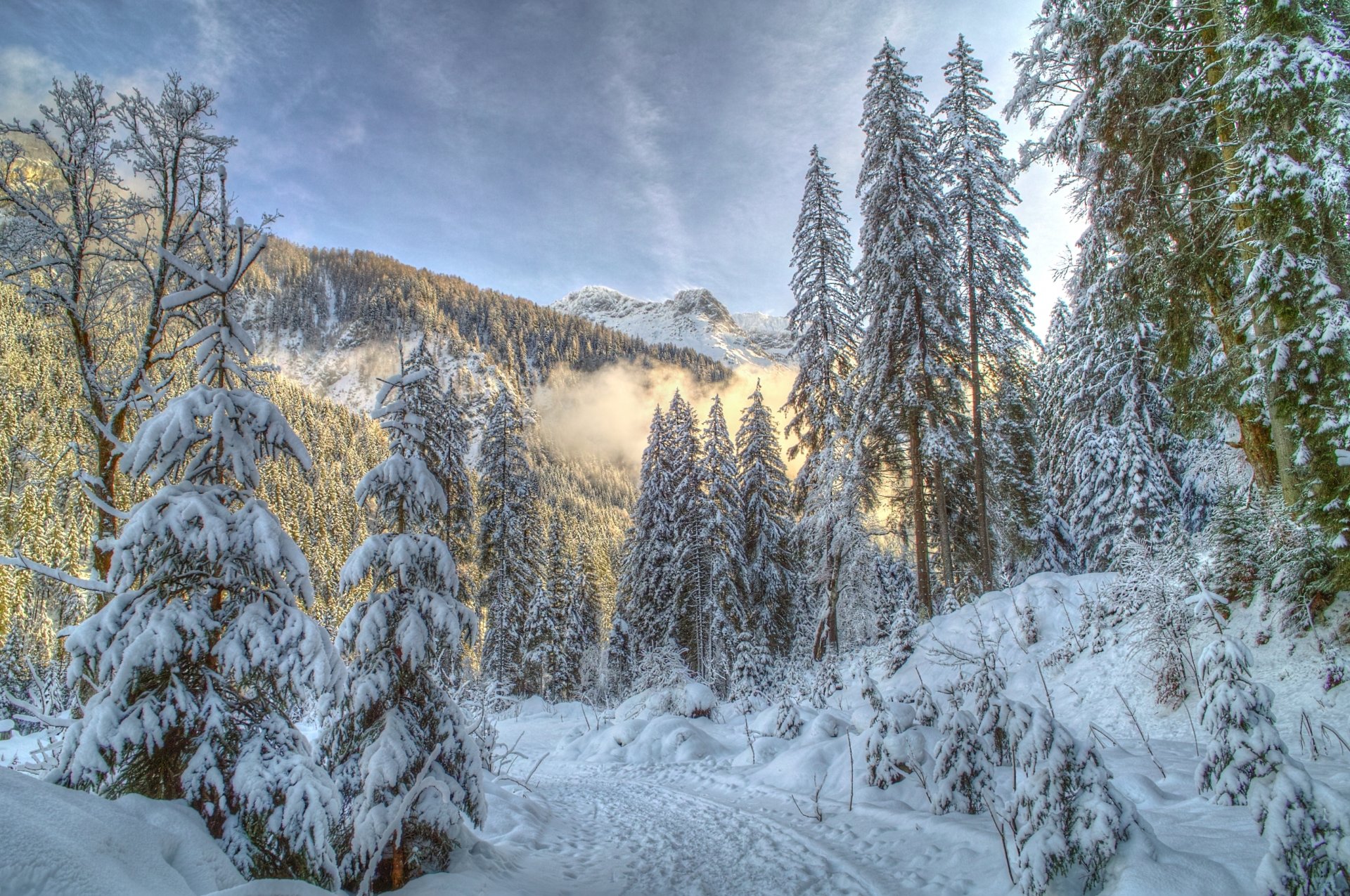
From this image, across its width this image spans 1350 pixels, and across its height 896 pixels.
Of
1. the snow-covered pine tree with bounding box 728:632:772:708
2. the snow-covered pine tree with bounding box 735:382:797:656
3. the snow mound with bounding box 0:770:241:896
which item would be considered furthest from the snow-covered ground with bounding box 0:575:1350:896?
the snow-covered pine tree with bounding box 735:382:797:656

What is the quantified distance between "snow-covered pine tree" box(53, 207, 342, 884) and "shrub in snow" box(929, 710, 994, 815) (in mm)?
5067

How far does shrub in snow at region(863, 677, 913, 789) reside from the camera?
6.76m

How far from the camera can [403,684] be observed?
196 inches

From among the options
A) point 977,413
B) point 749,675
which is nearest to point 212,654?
point 749,675

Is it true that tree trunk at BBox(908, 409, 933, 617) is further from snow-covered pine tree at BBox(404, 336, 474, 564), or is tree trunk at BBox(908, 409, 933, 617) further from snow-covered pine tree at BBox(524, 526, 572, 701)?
snow-covered pine tree at BBox(524, 526, 572, 701)

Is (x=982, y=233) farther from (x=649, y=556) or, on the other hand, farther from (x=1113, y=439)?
(x=649, y=556)

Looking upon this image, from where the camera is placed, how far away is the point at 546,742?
1611cm

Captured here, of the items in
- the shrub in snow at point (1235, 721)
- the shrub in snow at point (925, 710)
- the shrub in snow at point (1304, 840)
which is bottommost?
the shrub in snow at point (925, 710)

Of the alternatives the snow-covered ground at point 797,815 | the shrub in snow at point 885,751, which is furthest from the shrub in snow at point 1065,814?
the shrub in snow at point 885,751

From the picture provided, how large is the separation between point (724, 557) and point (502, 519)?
11.4 m

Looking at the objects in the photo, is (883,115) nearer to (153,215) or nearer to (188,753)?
(153,215)

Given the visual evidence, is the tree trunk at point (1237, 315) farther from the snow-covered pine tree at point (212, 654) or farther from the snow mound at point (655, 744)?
the snow-covered pine tree at point (212, 654)

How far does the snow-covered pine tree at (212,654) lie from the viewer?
333 centimetres

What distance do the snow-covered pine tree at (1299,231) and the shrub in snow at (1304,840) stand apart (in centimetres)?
513
